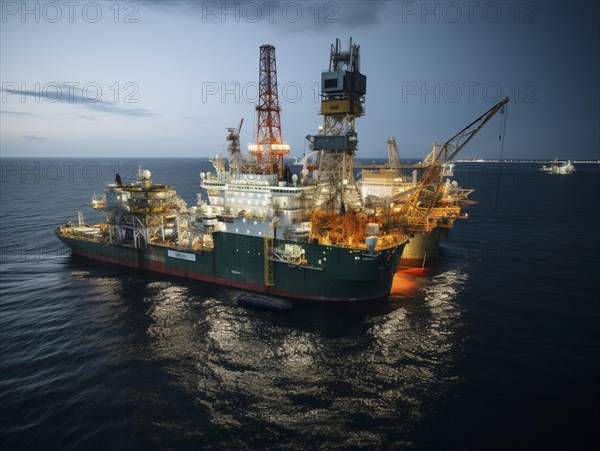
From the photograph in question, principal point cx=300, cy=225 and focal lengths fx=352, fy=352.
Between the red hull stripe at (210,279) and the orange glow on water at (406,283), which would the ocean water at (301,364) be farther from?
the red hull stripe at (210,279)

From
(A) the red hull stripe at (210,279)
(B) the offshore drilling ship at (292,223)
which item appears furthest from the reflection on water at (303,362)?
(B) the offshore drilling ship at (292,223)

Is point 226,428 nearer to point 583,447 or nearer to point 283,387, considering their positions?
point 283,387

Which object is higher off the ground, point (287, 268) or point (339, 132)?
point (339, 132)

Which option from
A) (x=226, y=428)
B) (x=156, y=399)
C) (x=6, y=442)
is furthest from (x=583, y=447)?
(x=6, y=442)

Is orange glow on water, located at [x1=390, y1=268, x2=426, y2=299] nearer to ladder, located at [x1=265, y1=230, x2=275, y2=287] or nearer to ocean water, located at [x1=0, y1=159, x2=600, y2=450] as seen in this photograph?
ocean water, located at [x1=0, y1=159, x2=600, y2=450]

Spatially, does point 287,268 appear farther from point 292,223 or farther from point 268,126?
point 268,126

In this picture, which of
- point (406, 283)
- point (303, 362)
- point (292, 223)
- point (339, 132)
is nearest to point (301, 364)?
point (303, 362)
